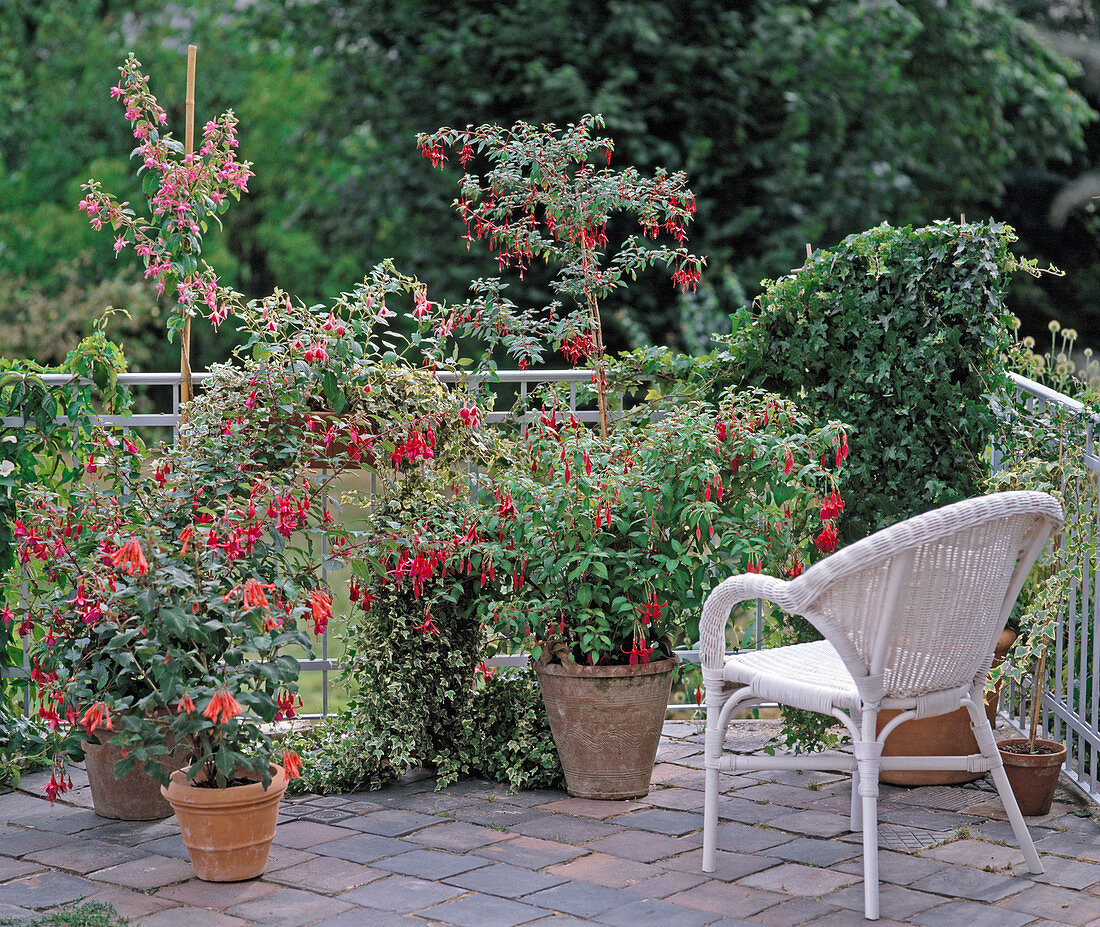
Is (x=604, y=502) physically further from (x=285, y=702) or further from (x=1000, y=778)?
(x=1000, y=778)

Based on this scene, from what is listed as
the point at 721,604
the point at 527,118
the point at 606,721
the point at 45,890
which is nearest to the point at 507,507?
the point at 606,721

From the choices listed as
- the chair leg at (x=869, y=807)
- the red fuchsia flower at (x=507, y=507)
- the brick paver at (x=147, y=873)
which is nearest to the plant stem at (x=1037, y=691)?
the chair leg at (x=869, y=807)

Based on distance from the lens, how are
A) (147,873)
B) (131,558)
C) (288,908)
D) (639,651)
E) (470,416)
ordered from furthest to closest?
(470,416) → (639,651) → (147,873) → (288,908) → (131,558)

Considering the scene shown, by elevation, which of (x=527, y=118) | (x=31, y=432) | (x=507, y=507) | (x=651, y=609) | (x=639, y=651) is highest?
(x=527, y=118)

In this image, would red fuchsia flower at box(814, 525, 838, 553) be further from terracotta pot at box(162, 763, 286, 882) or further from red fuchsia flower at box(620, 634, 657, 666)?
terracotta pot at box(162, 763, 286, 882)

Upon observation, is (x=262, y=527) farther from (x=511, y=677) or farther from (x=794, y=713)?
(x=794, y=713)

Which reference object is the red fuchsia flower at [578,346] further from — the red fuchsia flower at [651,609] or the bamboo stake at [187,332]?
the bamboo stake at [187,332]

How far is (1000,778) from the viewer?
3.33 meters

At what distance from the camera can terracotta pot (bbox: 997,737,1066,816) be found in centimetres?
370

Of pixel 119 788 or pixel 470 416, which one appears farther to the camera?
pixel 470 416

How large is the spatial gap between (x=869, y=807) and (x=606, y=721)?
1.02 metres

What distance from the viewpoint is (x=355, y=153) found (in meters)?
11.8

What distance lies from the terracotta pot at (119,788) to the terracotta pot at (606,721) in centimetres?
118

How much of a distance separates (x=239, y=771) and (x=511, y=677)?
3.76 ft
